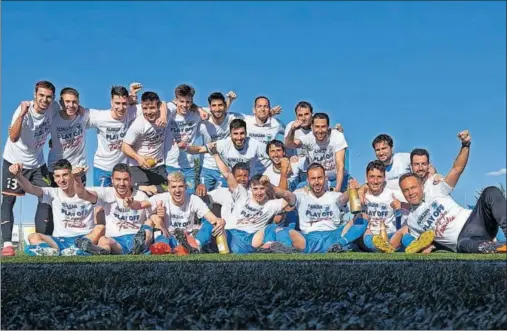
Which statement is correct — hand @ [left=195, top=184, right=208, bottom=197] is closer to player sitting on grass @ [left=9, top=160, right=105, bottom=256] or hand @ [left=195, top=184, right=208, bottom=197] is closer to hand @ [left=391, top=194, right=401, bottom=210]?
player sitting on grass @ [left=9, top=160, right=105, bottom=256]

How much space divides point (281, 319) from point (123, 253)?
549 cm

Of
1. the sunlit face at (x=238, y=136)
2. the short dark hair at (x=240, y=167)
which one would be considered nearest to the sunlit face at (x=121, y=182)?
the short dark hair at (x=240, y=167)

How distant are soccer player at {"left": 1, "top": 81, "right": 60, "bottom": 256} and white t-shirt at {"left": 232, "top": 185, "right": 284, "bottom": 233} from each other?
112 inches

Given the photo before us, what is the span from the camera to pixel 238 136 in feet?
36.1

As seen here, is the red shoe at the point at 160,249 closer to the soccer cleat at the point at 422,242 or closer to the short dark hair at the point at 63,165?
Result: the short dark hair at the point at 63,165

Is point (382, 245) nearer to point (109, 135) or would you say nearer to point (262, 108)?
point (262, 108)

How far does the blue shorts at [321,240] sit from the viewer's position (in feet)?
33.0

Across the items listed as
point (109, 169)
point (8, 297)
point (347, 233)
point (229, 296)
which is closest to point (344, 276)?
point (229, 296)

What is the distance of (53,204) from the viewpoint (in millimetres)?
10211

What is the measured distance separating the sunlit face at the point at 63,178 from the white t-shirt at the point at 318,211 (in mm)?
3400

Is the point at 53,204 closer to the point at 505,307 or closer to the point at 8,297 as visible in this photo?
the point at 8,297

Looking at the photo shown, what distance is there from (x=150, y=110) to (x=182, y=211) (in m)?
1.79

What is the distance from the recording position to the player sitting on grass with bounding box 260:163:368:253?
10039mm

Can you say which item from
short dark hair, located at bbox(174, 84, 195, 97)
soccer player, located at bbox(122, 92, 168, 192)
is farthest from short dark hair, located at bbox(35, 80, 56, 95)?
short dark hair, located at bbox(174, 84, 195, 97)
